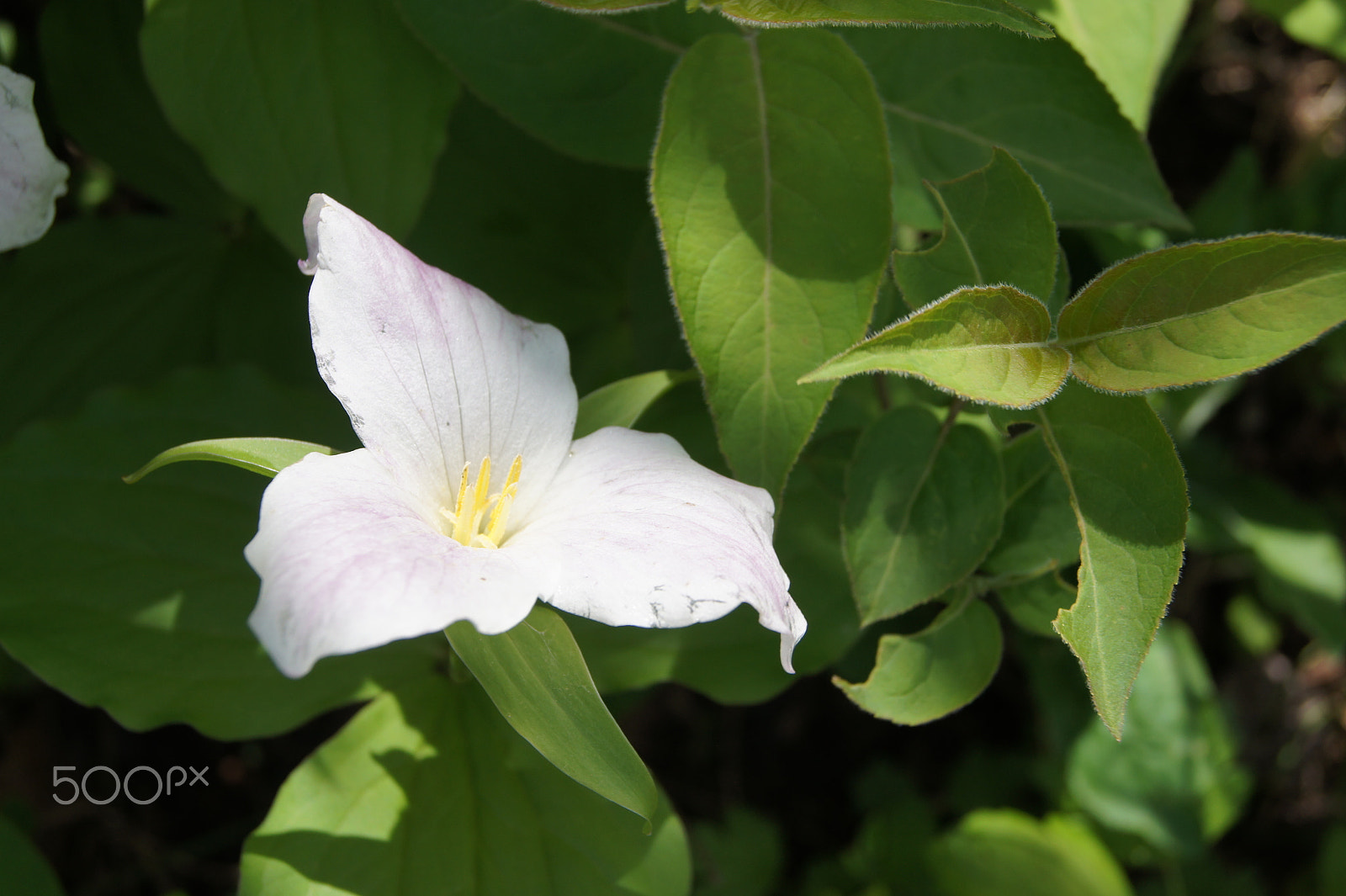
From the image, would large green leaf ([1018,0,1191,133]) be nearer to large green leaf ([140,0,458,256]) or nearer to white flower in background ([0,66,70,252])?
large green leaf ([140,0,458,256])

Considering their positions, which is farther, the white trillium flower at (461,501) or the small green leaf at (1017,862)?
the small green leaf at (1017,862)

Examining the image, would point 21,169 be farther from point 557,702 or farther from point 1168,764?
point 1168,764

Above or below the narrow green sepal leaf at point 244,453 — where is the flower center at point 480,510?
below

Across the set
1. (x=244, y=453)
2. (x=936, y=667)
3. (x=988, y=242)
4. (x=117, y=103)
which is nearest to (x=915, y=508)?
(x=936, y=667)

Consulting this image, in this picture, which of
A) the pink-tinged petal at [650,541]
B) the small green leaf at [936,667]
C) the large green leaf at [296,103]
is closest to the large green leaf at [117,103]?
the large green leaf at [296,103]

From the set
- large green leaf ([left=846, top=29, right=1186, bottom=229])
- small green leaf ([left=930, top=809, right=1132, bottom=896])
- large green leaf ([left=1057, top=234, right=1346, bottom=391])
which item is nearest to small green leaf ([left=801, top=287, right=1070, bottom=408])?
large green leaf ([left=1057, top=234, right=1346, bottom=391])

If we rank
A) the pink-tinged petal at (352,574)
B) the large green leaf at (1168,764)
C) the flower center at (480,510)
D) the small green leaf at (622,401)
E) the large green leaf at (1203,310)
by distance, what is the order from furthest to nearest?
the large green leaf at (1168,764), the small green leaf at (622,401), the flower center at (480,510), the large green leaf at (1203,310), the pink-tinged petal at (352,574)

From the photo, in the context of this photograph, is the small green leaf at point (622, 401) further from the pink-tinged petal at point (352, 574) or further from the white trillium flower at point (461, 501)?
the pink-tinged petal at point (352, 574)
